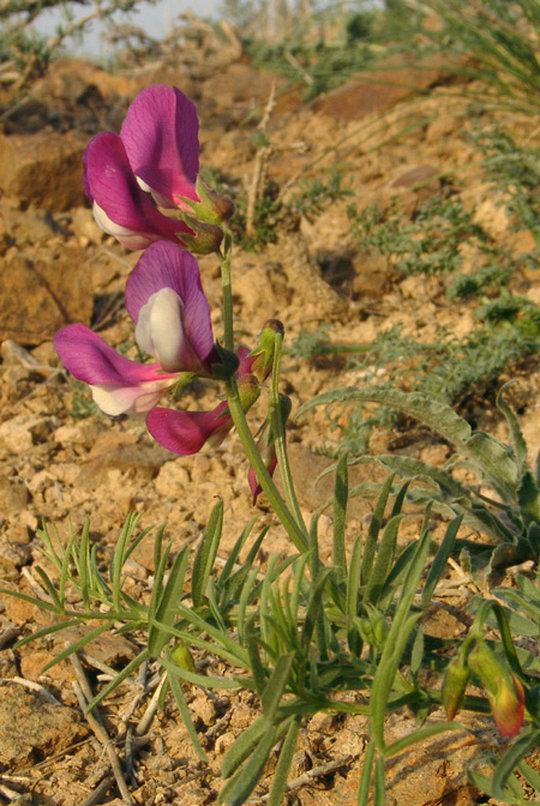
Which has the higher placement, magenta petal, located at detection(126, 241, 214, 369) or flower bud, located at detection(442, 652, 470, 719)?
magenta petal, located at detection(126, 241, 214, 369)

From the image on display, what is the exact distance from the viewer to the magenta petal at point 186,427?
1.21 m

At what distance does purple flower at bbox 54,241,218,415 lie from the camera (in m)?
1.09

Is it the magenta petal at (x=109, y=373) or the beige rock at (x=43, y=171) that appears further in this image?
the beige rock at (x=43, y=171)

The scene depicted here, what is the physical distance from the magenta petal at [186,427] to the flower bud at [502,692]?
45 cm

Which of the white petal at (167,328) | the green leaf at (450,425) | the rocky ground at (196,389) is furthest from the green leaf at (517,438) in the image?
the white petal at (167,328)

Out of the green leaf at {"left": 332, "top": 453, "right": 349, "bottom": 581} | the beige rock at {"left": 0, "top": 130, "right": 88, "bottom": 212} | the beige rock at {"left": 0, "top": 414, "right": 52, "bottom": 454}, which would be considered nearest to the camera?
the green leaf at {"left": 332, "top": 453, "right": 349, "bottom": 581}

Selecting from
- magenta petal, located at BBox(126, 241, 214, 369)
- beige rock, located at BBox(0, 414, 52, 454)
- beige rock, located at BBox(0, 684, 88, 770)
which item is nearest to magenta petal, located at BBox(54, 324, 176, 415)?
magenta petal, located at BBox(126, 241, 214, 369)

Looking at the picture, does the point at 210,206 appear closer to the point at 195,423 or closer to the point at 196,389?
the point at 195,423

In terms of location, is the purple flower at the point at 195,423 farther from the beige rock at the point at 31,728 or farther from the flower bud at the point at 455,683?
the beige rock at the point at 31,728

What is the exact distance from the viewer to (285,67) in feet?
17.4

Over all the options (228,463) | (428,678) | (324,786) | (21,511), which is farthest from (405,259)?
(324,786)

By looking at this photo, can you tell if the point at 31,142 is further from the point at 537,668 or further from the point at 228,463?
the point at 537,668

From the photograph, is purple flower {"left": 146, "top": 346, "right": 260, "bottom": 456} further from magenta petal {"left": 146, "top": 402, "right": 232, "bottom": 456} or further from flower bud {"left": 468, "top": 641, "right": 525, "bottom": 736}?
flower bud {"left": 468, "top": 641, "right": 525, "bottom": 736}

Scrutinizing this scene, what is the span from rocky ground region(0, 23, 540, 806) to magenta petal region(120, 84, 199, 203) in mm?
602
